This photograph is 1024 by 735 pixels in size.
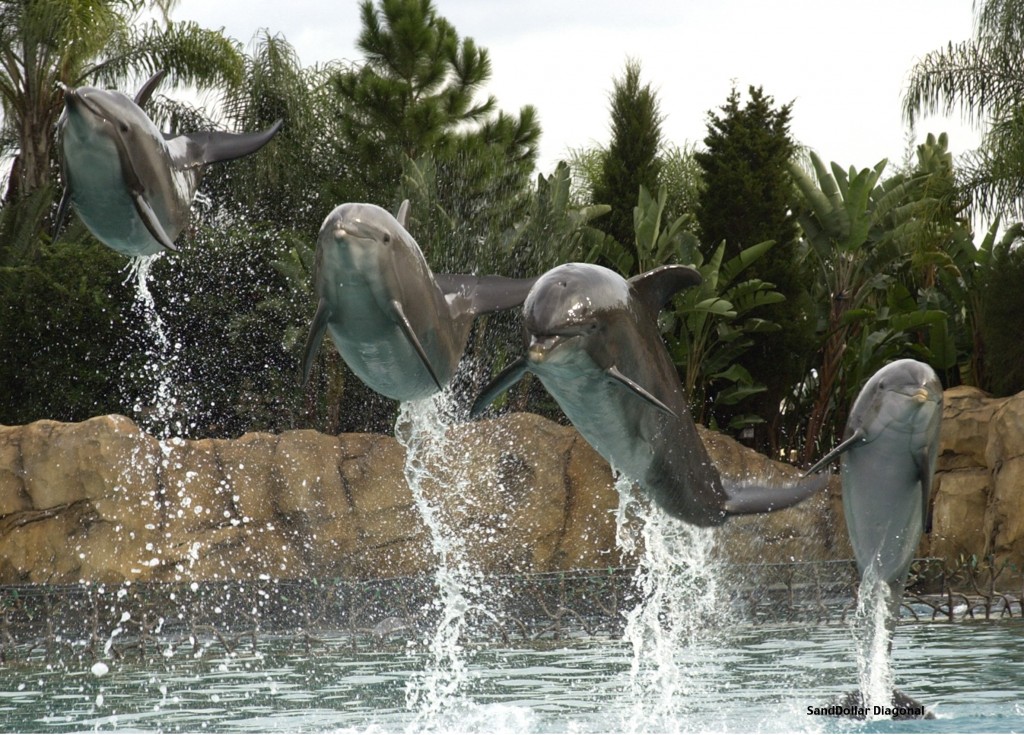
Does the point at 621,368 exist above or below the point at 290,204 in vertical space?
below

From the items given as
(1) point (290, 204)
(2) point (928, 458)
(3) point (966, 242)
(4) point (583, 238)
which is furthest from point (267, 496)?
(3) point (966, 242)

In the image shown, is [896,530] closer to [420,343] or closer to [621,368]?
[621,368]

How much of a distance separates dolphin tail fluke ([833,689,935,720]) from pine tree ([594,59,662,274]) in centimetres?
1530

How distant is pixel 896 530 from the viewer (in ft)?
21.7

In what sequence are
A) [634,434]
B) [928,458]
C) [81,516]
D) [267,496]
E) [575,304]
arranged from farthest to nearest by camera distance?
[267,496] → [81,516] → [928,458] → [634,434] → [575,304]

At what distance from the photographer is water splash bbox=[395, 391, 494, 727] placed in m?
8.28

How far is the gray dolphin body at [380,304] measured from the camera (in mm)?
5207

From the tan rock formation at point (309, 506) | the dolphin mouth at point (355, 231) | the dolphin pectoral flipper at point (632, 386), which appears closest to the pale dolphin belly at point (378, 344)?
the dolphin mouth at point (355, 231)

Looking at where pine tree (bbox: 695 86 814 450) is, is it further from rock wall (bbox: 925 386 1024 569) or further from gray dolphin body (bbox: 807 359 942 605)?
gray dolphin body (bbox: 807 359 942 605)

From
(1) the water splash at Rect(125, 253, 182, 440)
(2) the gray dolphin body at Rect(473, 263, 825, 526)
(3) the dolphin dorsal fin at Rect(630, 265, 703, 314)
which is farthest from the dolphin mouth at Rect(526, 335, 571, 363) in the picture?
(1) the water splash at Rect(125, 253, 182, 440)

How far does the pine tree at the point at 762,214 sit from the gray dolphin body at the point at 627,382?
15.0 m

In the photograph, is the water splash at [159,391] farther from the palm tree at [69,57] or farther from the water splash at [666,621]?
the water splash at [666,621]

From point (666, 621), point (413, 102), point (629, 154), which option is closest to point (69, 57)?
point (413, 102)

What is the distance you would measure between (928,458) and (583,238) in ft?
50.7
